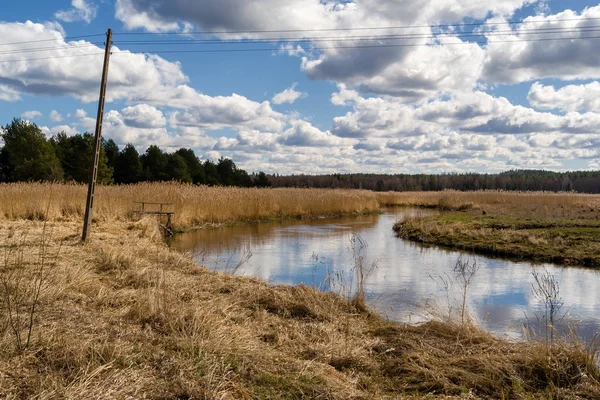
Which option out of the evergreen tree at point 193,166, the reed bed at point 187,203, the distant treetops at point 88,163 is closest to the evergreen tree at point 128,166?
the distant treetops at point 88,163

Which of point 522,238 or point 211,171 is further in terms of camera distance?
point 211,171

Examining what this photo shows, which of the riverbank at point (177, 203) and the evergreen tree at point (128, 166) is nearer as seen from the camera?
the riverbank at point (177, 203)

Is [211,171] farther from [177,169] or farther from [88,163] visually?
[88,163]

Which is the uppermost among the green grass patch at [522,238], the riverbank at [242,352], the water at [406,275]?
the green grass patch at [522,238]

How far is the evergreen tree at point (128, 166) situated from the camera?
44.5 meters

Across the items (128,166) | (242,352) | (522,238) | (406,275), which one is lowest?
(406,275)

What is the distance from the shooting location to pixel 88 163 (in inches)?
1487

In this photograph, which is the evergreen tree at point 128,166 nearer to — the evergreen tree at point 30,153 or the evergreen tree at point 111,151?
the evergreen tree at point 111,151

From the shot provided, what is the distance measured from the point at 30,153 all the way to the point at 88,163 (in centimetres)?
396

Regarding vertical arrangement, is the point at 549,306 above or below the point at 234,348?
below

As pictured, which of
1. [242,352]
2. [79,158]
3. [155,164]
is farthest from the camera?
[155,164]

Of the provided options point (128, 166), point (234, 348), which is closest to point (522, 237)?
point (234, 348)

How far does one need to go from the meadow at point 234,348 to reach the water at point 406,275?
1265mm

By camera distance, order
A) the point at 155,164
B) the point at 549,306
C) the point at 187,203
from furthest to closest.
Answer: the point at 155,164 < the point at 187,203 < the point at 549,306
